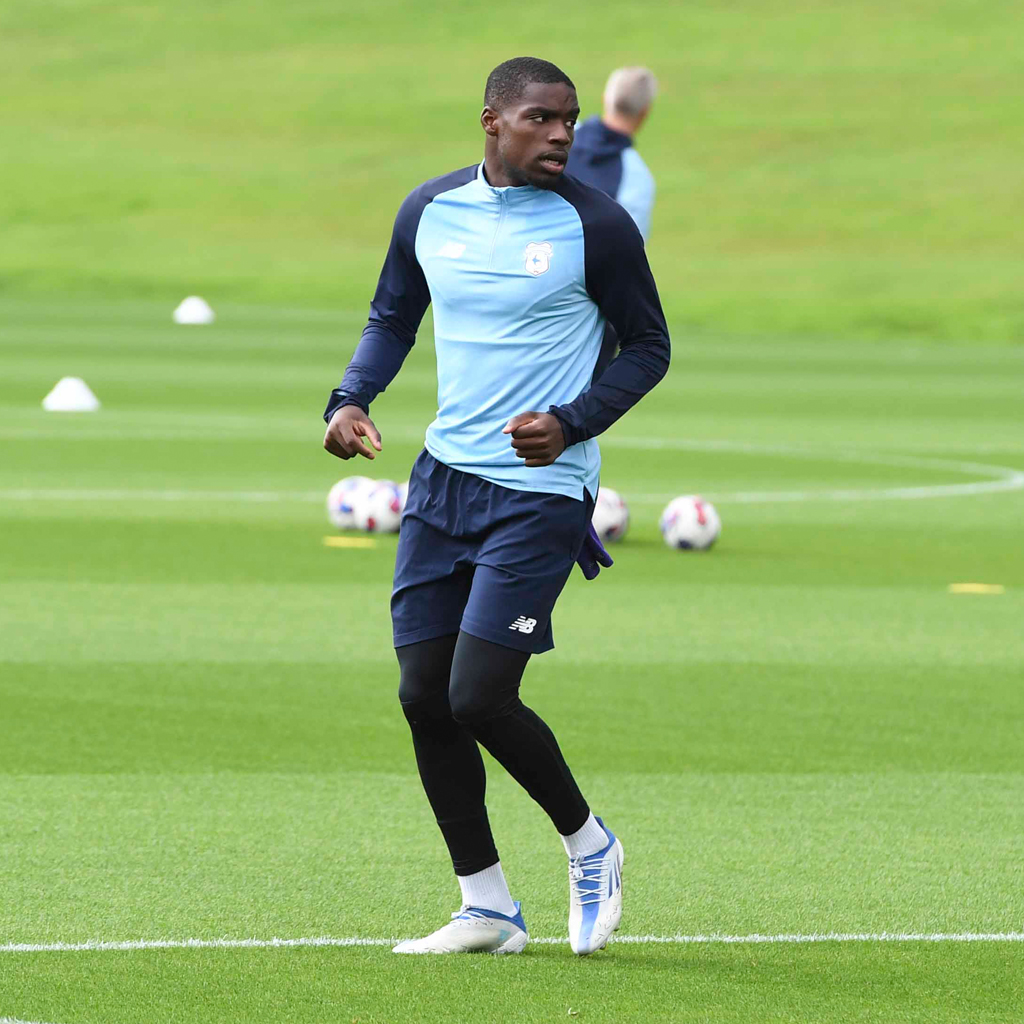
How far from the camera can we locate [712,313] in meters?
53.0

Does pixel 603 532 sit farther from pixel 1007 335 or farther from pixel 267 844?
pixel 1007 335

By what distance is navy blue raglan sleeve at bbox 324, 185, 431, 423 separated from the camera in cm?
599

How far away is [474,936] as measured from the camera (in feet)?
19.4

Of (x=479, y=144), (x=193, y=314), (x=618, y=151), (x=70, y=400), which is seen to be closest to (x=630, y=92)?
(x=618, y=151)

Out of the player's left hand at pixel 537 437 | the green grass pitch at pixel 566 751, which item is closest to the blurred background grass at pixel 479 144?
the green grass pitch at pixel 566 751

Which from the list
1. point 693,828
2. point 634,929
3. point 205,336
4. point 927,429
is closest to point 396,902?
point 634,929

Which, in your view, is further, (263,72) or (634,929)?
(263,72)

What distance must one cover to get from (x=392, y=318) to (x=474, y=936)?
5.14 feet

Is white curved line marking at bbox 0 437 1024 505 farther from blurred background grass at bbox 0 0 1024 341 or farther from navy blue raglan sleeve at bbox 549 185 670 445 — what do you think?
blurred background grass at bbox 0 0 1024 341

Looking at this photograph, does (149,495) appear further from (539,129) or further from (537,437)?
(537,437)

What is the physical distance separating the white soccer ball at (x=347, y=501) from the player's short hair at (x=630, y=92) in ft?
13.0

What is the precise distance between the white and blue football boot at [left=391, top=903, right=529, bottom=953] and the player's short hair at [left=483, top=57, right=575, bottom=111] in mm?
1972

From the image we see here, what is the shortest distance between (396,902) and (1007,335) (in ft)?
146

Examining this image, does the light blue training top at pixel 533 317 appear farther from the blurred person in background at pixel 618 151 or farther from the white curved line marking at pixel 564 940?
Result: the blurred person in background at pixel 618 151
